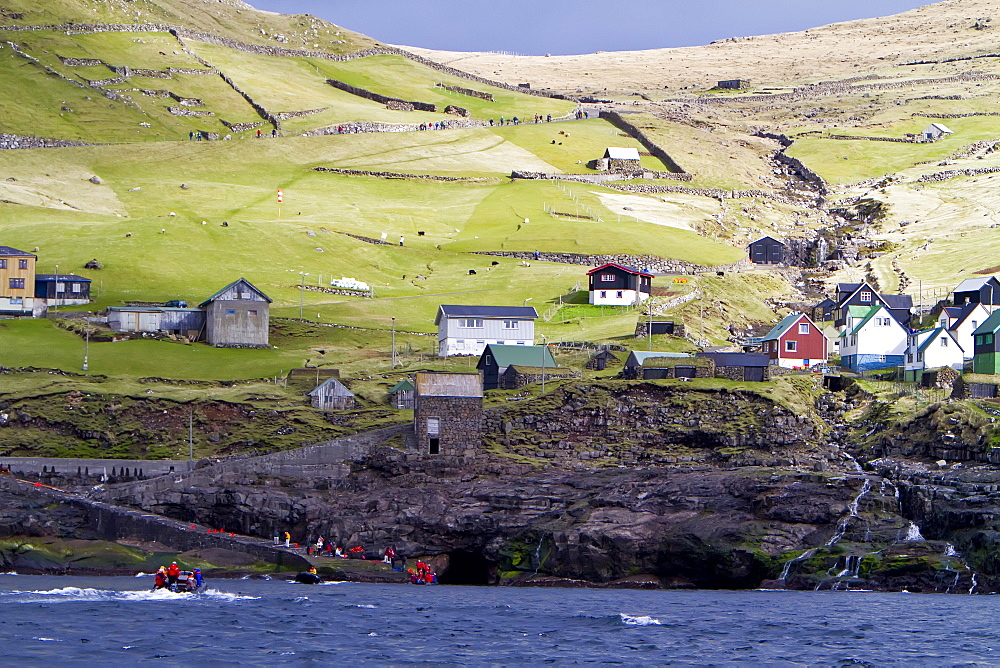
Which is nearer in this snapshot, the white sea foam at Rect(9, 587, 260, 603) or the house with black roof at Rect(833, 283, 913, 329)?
the white sea foam at Rect(9, 587, 260, 603)

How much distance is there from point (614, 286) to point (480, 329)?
22.0 m

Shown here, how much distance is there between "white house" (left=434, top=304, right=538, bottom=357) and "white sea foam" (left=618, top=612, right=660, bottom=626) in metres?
52.5

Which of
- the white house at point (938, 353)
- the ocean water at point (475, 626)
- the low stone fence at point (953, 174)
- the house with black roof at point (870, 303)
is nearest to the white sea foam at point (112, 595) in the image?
the ocean water at point (475, 626)

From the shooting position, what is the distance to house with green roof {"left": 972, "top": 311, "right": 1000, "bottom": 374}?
322ft

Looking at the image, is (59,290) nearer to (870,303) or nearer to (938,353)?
(870,303)

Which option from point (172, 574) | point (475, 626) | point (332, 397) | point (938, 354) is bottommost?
point (475, 626)

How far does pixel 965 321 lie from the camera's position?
350ft

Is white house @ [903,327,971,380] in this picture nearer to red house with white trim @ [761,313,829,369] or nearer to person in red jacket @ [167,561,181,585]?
red house with white trim @ [761,313,829,369]

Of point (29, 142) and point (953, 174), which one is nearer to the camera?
point (29, 142)

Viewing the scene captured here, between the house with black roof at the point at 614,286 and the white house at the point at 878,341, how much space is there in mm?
25905

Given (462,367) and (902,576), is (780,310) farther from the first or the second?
(902,576)

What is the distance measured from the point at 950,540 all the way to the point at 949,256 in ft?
283

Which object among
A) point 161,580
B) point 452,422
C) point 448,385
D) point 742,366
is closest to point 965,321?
point 742,366

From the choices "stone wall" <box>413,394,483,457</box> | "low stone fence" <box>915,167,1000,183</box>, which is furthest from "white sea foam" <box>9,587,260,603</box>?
"low stone fence" <box>915,167,1000,183</box>
